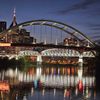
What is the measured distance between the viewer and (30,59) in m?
146

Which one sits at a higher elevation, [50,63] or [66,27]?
[66,27]

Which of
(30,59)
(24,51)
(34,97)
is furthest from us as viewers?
(30,59)

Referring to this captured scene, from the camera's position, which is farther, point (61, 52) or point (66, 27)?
point (61, 52)

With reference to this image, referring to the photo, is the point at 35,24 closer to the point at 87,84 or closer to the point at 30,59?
the point at 87,84

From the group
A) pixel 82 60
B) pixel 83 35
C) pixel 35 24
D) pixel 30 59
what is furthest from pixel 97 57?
pixel 30 59

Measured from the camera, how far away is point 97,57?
98.8 metres

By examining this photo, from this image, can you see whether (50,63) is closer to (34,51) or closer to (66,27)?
(34,51)

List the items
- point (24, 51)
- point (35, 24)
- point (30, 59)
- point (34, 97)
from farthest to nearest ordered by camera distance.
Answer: point (30, 59), point (24, 51), point (35, 24), point (34, 97)

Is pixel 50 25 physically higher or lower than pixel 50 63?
higher

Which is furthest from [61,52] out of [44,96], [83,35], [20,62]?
[44,96]

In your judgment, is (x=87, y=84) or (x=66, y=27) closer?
(x=87, y=84)

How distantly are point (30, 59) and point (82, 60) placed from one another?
23.7 metres

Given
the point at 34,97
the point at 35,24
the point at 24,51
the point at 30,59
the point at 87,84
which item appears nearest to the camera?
the point at 34,97

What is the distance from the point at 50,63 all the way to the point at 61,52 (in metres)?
16.1
